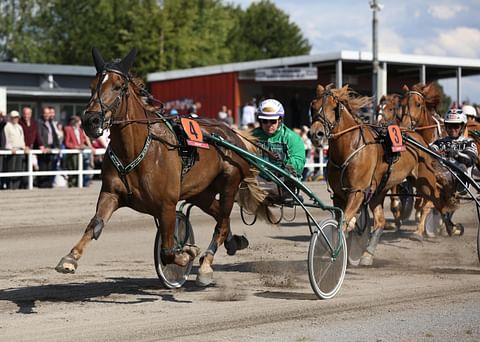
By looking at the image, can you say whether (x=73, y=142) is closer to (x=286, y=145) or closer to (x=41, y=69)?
(x=286, y=145)

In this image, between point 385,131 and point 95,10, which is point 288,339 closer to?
point 385,131

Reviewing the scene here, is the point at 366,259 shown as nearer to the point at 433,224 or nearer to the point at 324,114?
the point at 324,114

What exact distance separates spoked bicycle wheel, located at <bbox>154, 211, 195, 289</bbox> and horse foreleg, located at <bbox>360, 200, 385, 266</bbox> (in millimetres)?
2241

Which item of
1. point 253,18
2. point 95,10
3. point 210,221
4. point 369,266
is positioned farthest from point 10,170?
point 253,18

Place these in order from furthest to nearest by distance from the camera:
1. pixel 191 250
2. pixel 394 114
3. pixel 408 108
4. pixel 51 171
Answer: pixel 51 171, pixel 394 114, pixel 408 108, pixel 191 250

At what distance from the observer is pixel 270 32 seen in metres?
74.2

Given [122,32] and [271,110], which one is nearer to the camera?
[271,110]

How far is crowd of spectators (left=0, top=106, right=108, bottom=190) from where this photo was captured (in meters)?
16.1

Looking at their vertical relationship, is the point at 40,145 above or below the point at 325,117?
below

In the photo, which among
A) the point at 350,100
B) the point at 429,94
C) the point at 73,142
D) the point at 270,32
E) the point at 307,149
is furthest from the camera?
the point at 270,32

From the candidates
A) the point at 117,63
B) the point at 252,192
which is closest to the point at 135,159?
the point at 117,63

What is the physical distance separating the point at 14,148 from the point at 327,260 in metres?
9.62

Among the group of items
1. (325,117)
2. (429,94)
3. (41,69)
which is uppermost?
(41,69)

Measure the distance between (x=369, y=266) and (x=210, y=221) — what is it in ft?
16.7
